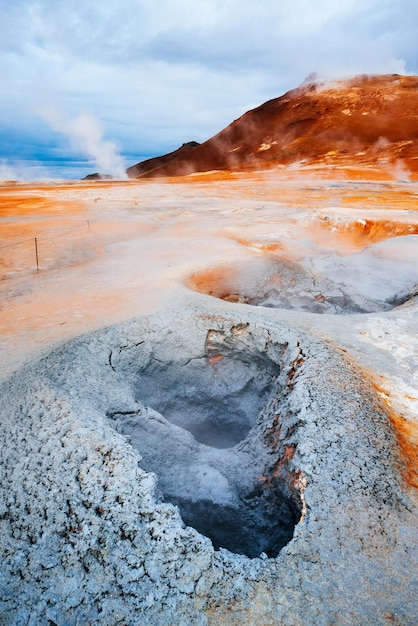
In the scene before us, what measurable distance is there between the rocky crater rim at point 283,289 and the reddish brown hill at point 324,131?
27.5m

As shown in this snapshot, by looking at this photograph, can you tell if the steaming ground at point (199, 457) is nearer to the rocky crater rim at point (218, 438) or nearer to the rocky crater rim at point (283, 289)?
the rocky crater rim at point (218, 438)

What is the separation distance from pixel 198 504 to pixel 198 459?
359 mm

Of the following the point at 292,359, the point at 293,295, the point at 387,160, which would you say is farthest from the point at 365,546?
the point at 387,160

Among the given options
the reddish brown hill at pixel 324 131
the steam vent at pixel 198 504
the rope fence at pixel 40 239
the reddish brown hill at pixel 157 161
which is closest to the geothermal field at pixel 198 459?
the steam vent at pixel 198 504

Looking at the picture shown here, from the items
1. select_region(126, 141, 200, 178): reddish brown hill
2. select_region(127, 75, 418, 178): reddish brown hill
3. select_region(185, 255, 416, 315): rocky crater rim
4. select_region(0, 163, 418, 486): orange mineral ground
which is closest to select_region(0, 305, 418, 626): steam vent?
select_region(0, 163, 418, 486): orange mineral ground

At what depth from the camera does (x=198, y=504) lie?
227cm

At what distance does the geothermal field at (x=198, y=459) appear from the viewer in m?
1.52

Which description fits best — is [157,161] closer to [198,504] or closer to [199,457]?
[199,457]

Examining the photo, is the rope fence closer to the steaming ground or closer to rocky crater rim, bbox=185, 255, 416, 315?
the steaming ground

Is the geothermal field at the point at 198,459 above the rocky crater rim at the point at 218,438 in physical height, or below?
above

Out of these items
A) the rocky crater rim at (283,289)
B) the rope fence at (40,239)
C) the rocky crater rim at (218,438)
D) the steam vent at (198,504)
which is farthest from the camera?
the rope fence at (40,239)

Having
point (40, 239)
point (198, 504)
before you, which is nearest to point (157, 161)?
point (40, 239)

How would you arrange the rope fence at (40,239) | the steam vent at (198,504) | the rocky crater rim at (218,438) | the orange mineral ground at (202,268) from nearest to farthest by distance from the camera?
the steam vent at (198,504) < the rocky crater rim at (218,438) < the orange mineral ground at (202,268) < the rope fence at (40,239)

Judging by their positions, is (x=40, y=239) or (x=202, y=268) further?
(x=40, y=239)
